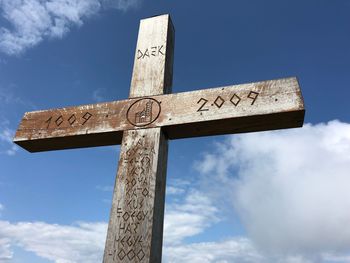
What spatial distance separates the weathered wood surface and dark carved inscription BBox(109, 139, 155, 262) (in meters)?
0.28

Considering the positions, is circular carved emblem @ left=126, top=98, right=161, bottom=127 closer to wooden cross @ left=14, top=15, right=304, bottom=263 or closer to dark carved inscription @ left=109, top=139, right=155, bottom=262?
wooden cross @ left=14, top=15, right=304, bottom=263

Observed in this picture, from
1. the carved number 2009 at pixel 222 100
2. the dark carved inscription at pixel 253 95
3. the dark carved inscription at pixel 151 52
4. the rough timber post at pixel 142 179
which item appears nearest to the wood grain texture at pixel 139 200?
the rough timber post at pixel 142 179

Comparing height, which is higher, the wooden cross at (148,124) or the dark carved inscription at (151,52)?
the dark carved inscription at (151,52)

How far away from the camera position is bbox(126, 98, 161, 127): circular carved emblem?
2904 millimetres

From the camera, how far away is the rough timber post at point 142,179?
2.41 metres

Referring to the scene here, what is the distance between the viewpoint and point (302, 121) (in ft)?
8.71

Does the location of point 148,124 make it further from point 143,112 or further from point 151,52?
point 151,52

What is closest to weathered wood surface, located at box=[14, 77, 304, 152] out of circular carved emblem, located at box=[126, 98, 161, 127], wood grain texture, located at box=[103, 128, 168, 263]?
circular carved emblem, located at box=[126, 98, 161, 127]

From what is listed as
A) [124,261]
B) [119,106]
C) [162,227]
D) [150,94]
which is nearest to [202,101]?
[150,94]

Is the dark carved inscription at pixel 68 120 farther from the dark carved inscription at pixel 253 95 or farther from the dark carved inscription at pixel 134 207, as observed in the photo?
the dark carved inscription at pixel 253 95

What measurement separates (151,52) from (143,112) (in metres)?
0.77

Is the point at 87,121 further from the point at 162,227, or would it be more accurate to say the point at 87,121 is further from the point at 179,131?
the point at 162,227

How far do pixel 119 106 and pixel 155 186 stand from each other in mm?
922

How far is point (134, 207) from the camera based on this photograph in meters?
2.53
